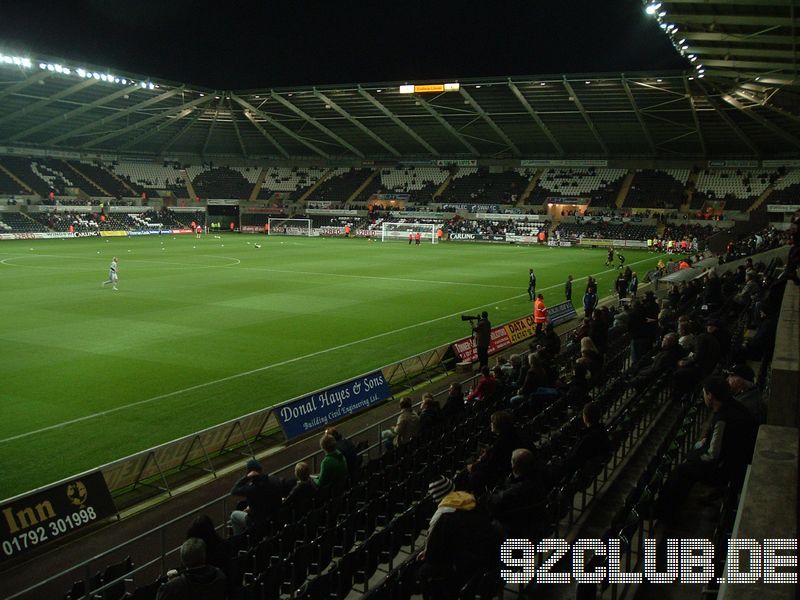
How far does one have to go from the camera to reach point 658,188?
75688 millimetres

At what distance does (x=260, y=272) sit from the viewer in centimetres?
3984

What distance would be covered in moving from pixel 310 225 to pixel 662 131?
138 ft

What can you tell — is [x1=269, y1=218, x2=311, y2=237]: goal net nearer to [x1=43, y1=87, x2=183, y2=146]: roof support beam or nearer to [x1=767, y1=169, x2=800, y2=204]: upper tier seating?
[x1=43, y1=87, x2=183, y2=146]: roof support beam

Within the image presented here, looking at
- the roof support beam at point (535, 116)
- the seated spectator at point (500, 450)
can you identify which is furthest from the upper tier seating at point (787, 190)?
the seated spectator at point (500, 450)

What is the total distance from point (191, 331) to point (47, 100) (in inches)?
2151

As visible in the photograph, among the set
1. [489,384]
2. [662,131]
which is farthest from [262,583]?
[662,131]

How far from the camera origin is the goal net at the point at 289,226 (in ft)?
275

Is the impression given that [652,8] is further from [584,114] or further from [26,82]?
[26,82]

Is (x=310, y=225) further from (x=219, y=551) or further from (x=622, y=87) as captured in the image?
(x=219, y=551)

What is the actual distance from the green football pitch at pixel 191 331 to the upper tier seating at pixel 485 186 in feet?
118

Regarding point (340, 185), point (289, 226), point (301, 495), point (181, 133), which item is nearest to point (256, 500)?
point (301, 495)

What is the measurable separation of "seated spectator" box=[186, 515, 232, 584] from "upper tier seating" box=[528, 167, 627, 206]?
75977 millimetres

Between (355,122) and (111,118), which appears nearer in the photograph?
(111,118)

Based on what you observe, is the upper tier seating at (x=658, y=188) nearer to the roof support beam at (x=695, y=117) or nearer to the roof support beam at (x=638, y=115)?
the roof support beam at (x=638, y=115)
